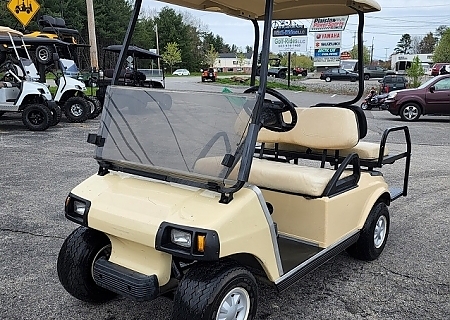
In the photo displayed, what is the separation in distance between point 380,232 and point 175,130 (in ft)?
6.31

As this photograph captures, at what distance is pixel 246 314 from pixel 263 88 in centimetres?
116

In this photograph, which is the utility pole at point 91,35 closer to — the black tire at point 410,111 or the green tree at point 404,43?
the black tire at point 410,111

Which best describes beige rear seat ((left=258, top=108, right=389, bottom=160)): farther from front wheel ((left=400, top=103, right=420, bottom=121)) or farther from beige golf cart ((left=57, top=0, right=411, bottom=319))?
front wheel ((left=400, top=103, right=420, bottom=121))

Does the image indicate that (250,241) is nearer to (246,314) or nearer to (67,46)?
(246,314)

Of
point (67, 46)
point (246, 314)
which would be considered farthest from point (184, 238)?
point (67, 46)

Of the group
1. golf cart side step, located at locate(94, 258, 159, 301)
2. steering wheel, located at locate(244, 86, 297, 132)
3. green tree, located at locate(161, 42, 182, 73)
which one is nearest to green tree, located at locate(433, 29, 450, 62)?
green tree, located at locate(161, 42, 182, 73)

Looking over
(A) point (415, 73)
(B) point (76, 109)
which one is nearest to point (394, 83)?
(A) point (415, 73)

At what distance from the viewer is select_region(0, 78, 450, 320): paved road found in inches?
108

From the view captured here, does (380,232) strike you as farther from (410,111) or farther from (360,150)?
(410,111)

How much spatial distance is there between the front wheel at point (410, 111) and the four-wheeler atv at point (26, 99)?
29.1 ft

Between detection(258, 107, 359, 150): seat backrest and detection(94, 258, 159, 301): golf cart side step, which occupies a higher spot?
detection(258, 107, 359, 150): seat backrest

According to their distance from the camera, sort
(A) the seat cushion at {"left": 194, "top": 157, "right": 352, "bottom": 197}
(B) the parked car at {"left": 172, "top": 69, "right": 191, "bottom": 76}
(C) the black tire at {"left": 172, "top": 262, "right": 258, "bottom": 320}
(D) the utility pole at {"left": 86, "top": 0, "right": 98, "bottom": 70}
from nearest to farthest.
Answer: (C) the black tire at {"left": 172, "top": 262, "right": 258, "bottom": 320}
(A) the seat cushion at {"left": 194, "top": 157, "right": 352, "bottom": 197}
(D) the utility pole at {"left": 86, "top": 0, "right": 98, "bottom": 70}
(B) the parked car at {"left": 172, "top": 69, "right": 191, "bottom": 76}

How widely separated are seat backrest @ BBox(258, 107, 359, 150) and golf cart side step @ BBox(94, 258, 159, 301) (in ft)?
6.05

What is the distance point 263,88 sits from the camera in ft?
8.00
